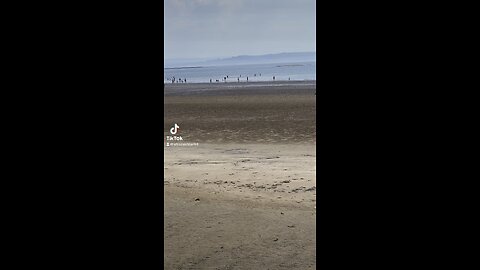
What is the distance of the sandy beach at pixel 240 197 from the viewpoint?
5.29 m

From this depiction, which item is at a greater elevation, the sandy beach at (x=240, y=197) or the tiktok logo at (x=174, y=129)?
the tiktok logo at (x=174, y=129)

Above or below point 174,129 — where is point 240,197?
below

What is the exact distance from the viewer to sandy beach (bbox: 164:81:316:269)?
17.3 ft

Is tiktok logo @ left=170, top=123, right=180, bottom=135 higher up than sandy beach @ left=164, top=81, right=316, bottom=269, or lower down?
higher up

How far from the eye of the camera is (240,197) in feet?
26.3

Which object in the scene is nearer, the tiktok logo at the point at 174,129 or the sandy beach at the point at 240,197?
the sandy beach at the point at 240,197
